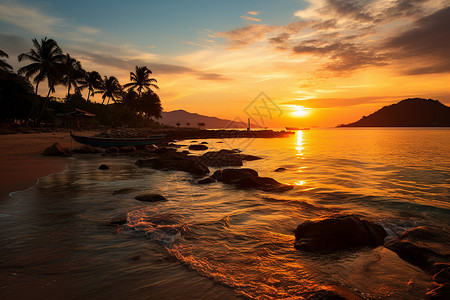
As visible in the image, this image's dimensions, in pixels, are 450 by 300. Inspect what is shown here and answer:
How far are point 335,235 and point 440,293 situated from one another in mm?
1679

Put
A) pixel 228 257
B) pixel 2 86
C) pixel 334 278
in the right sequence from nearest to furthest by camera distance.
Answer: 1. pixel 334 278
2. pixel 228 257
3. pixel 2 86

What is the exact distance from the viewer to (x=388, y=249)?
4.82 metres

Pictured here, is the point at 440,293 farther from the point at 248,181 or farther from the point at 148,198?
the point at 248,181

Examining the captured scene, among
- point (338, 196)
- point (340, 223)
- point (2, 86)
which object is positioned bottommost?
point (338, 196)

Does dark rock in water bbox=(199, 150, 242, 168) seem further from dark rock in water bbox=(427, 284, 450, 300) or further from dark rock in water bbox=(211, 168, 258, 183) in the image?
dark rock in water bbox=(427, 284, 450, 300)

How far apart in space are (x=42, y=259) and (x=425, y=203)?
11286mm

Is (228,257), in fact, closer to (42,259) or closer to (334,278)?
(334,278)

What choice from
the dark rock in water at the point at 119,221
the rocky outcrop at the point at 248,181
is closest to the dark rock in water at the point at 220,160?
the rocky outcrop at the point at 248,181

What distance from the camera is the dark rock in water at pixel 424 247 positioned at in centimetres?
426

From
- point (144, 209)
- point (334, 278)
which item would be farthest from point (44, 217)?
point (334, 278)

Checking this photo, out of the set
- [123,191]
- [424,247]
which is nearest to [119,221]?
[123,191]

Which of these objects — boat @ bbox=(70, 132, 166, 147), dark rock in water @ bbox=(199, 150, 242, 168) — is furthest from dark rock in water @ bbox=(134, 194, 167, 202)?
boat @ bbox=(70, 132, 166, 147)

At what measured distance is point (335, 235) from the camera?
4.79 m

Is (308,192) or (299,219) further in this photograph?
(308,192)
